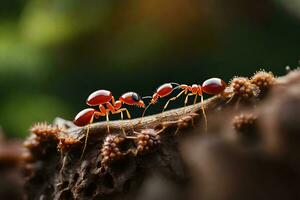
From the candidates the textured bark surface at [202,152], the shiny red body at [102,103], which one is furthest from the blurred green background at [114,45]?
the textured bark surface at [202,152]

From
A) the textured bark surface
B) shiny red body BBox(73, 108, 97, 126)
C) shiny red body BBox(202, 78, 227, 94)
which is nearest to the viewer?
the textured bark surface

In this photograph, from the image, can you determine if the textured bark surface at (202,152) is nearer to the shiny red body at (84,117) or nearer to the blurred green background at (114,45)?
the shiny red body at (84,117)

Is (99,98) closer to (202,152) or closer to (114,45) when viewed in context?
(202,152)

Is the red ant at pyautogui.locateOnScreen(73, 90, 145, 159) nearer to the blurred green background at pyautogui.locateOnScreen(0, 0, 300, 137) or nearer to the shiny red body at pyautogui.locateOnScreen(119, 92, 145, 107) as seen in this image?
the shiny red body at pyautogui.locateOnScreen(119, 92, 145, 107)

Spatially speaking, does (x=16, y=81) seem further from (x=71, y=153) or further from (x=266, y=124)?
(x=266, y=124)

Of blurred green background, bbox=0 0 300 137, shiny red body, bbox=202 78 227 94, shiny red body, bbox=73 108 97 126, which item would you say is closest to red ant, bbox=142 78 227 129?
shiny red body, bbox=202 78 227 94

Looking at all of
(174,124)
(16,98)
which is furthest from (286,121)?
(16,98)
